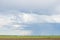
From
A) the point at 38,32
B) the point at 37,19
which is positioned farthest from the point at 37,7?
the point at 38,32

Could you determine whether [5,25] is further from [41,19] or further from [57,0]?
[57,0]

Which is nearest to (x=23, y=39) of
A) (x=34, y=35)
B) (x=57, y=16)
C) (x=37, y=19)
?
(x=34, y=35)

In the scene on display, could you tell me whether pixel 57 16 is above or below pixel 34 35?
above

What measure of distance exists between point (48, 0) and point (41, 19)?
6.9 inches

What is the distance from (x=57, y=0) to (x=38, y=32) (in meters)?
0.32

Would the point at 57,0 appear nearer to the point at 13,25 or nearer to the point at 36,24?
the point at 36,24

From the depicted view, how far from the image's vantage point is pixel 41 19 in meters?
1.28

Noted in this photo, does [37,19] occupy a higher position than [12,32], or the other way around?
[37,19]

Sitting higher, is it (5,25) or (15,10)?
(15,10)

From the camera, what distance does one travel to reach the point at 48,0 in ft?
4.27

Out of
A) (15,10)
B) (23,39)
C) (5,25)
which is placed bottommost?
(23,39)

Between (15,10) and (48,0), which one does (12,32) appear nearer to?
(15,10)

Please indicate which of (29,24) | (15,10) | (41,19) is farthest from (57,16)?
(15,10)

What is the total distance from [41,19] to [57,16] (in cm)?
14
